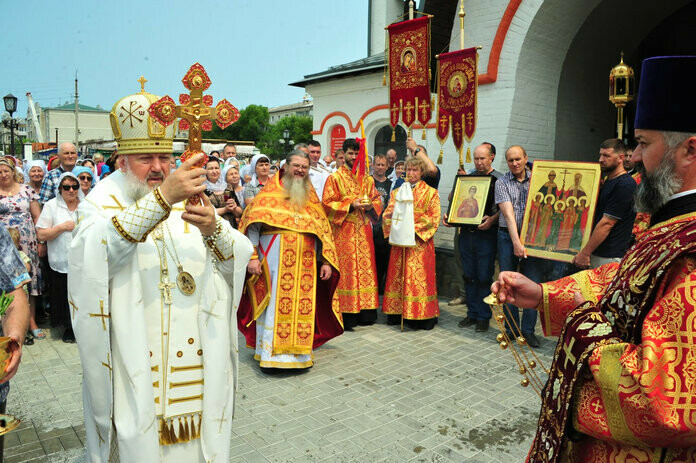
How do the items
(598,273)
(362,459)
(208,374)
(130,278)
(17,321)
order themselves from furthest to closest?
1. (362,459)
2. (208,374)
3. (130,278)
4. (17,321)
5. (598,273)

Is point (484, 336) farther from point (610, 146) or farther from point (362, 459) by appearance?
point (362, 459)

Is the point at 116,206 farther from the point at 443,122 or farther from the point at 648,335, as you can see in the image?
the point at 443,122

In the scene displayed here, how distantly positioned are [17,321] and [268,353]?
9.61ft

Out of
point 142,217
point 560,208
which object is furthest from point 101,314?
point 560,208

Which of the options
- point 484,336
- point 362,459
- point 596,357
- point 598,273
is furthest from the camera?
point 484,336

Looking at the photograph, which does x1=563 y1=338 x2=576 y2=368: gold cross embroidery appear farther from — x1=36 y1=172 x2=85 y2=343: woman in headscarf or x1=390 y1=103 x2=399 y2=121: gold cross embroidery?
x1=390 y1=103 x2=399 y2=121: gold cross embroidery

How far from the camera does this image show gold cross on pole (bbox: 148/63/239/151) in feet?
7.69

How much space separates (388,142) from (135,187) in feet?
48.9

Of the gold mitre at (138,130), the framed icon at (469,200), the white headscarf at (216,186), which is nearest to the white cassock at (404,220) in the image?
the framed icon at (469,200)

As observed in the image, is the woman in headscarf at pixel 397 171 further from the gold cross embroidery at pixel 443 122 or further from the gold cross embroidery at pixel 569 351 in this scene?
the gold cross embroidery at pixel 569 351

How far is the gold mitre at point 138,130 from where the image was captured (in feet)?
8.34

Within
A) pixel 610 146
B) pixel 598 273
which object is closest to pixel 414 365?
pixel 610 146

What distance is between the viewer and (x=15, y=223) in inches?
249

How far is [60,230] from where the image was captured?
6125 millimetres
